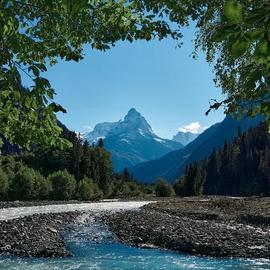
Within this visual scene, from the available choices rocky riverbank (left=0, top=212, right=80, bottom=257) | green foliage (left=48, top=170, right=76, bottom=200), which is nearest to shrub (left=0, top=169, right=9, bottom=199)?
green foliage (left=48, top=170, right=76, bottom=200)

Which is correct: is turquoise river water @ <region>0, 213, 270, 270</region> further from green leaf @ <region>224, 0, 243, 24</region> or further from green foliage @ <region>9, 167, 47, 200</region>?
green foliage @ <region>9, 167, 47, 200</region>

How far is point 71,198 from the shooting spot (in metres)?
98.3

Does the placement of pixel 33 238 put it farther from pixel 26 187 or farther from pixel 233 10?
pixel 26 187

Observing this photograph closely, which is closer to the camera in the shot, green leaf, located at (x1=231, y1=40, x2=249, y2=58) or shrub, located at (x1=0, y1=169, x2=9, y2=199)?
green leaf, located at (x1=231, y1=40, x2=249, y2=58)

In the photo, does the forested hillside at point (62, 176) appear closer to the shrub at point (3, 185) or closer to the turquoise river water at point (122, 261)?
the shrub at point (3, 185)

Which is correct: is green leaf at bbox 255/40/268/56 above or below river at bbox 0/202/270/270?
above

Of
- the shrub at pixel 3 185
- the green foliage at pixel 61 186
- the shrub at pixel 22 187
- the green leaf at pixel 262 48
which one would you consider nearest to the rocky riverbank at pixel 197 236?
the green leaf at pixel 262 48

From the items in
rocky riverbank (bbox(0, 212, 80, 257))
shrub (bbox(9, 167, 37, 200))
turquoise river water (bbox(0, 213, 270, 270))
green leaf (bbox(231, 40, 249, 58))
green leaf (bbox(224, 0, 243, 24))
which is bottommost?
turquoise river water (bbox(0, 213, 270, 270))

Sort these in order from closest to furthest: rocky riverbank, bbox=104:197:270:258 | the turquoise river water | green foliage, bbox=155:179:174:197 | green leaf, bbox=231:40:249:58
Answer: green leaf, bbox=231:40:249:58 < the turquoise river water < rocky riverbank, bbox=104:197:270:258 < green foliage, bbox=155:179:174:197

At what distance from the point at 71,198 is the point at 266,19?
321 feet

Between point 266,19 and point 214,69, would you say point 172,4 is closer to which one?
point 214,69

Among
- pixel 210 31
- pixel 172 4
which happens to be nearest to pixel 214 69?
pixel 210 31

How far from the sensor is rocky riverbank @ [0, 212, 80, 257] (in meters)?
25.7

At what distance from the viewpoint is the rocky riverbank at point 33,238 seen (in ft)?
84.4
